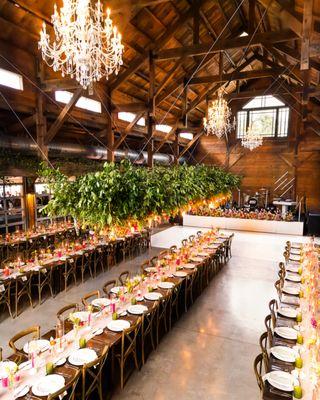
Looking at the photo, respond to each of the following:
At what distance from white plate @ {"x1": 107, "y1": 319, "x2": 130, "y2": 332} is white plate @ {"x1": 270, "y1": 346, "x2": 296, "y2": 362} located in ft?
6.27

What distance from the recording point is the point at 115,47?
4.62m

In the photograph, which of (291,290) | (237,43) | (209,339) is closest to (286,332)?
(291,290)

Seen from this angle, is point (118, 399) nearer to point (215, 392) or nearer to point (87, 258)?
point (215, 392)

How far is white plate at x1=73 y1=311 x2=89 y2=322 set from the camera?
4285 millimetres

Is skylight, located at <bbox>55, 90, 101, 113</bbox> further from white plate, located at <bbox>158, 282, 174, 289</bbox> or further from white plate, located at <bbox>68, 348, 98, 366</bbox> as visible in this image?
white plate, located at <bbox>68, 348, 98, 366</bbox>

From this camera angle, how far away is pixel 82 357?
Answer: 11.2ft

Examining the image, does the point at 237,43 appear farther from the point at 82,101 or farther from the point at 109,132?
the point at 82,101

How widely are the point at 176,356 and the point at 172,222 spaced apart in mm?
12011

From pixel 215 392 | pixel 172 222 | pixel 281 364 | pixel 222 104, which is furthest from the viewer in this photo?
pixel 172 222

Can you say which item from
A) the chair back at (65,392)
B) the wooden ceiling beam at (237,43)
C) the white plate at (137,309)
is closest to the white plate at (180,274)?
the white plate at (137,309)

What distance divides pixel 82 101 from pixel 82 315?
8541 mm

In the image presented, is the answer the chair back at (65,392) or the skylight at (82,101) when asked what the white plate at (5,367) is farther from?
the skylight at (82,101)

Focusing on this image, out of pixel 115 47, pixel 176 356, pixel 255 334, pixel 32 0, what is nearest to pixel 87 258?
pixel 176 356

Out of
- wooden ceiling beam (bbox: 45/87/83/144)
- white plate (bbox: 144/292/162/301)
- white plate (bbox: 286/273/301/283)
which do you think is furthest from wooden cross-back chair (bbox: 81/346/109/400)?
wooden ceiling beam (bbox: 45/87/83/144)
